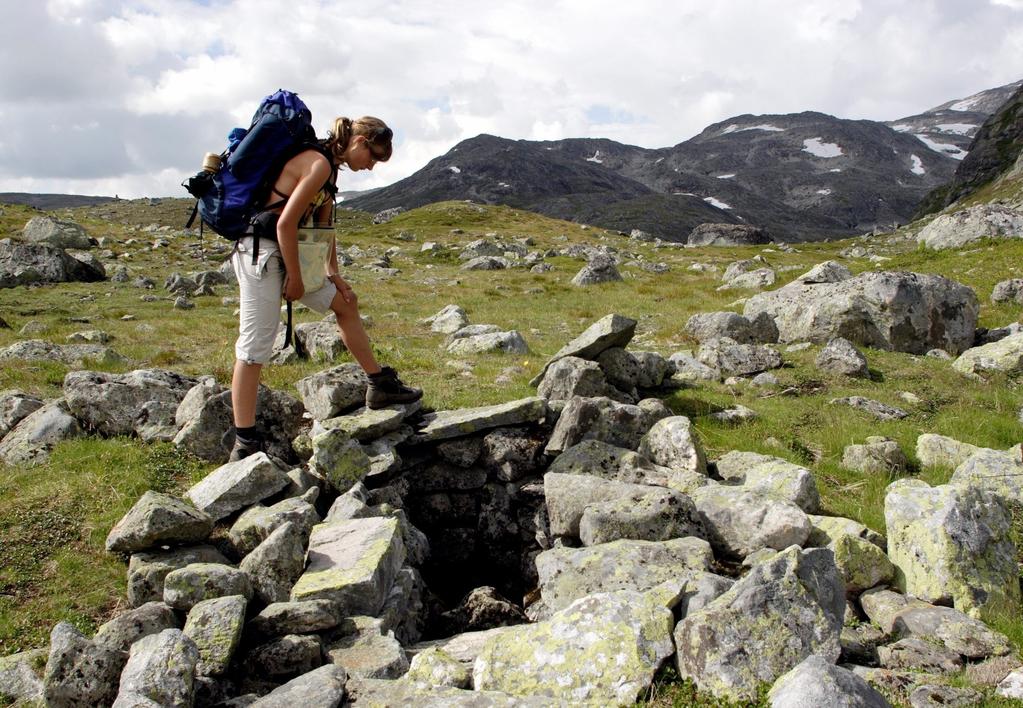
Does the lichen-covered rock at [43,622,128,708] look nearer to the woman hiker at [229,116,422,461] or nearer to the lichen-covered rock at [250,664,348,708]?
the lichen-covered rock at [250,664,348,708]

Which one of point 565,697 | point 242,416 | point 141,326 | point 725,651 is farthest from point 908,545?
point 141,326

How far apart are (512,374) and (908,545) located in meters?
7.87

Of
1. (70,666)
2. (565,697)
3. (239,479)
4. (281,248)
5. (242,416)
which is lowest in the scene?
(565,697)

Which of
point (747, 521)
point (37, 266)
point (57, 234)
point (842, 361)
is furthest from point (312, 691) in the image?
point (57, 234)

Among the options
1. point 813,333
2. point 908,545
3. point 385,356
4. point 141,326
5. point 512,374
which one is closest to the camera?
point 908,545

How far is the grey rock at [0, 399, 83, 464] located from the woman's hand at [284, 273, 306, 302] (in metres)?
4.17

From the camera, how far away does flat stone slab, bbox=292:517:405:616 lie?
6.20m

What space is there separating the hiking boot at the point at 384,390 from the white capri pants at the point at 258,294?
200cm

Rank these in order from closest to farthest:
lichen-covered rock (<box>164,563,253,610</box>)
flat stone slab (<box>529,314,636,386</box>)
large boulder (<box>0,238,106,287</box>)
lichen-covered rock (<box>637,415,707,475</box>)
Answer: lichen-covered rock (<box>164,563,253,610</box>)
lichen-covered rock (<box>637,415,707,475</box>)
flat stone slab (<box>529,314,636,386</box>)
large boulder (<box>0,238,106,287</box>)

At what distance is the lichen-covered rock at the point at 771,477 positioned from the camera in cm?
801

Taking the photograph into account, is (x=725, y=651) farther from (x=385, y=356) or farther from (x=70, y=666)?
(x=385, y=356)

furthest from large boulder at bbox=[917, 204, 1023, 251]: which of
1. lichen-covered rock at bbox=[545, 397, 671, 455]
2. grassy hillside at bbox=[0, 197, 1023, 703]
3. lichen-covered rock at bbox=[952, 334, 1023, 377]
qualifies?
lichen-covered rock at bbox=[545, 397, 671, 455]

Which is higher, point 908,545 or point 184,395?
point 184,395

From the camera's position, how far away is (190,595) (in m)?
5.76
